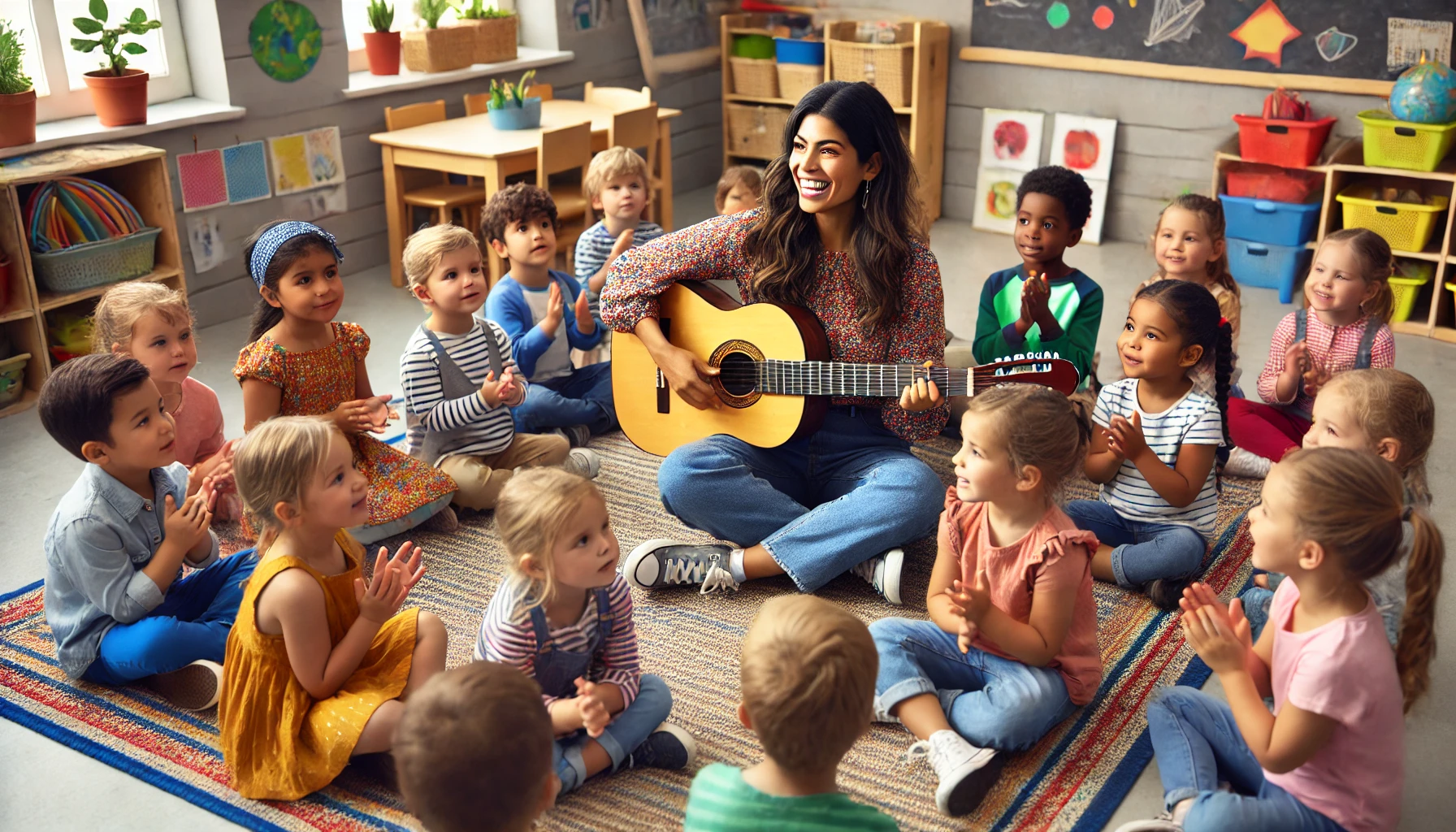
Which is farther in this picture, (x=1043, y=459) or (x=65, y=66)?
(x=65, y=66)

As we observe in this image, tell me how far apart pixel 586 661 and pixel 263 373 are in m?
1.15

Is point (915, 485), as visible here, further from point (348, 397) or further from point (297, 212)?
point (297, 212)

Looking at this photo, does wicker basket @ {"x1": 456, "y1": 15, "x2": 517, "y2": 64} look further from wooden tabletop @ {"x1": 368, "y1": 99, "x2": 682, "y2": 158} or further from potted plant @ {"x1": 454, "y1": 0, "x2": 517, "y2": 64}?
wooden tabletop @ {"x1": 368, "y1": 99, "x2": 682, "y2": 158}

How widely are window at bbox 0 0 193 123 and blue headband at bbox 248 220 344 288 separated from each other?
181 centimetres

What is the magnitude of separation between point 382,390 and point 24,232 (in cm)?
113

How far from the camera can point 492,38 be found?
5418mm

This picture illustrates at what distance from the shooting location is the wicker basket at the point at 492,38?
17.6 feet

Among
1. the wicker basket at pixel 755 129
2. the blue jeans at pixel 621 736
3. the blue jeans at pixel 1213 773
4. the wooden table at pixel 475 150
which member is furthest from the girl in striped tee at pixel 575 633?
the wicker basket at pixel 755 129

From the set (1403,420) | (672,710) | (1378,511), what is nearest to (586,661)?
(672,710)

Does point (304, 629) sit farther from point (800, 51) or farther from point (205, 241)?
point (800, 51)

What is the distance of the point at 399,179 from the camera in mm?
5027

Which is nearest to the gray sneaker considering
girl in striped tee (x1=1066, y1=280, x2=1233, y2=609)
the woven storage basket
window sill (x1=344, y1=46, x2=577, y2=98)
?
girl in striped tee (x1=1066, y1=280, x2=1233, y2=609)

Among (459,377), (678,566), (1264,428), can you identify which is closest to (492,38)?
(459,377)

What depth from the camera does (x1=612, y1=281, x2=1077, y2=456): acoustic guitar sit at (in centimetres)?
259
